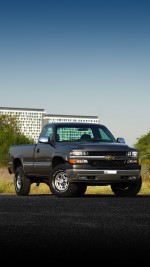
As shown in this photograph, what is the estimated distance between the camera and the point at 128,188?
706 inches

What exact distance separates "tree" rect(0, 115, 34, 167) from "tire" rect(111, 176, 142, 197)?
45.8m

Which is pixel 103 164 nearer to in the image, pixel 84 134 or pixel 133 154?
pixel 133 154

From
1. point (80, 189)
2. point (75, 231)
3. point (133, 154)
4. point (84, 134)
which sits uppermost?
point (84, 134)

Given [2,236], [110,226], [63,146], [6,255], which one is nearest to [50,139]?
[63,146]

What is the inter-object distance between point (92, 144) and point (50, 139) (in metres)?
1.30

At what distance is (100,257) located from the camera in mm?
7051

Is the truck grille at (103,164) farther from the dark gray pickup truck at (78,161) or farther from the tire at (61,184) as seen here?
the tire at (61,184)

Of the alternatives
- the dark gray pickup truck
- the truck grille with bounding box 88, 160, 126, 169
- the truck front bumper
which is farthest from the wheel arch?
the truck grille with bounding box 88, 160, 126, 169

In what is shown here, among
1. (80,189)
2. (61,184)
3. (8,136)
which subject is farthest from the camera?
(8,136)

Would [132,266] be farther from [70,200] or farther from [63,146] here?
[63,146]

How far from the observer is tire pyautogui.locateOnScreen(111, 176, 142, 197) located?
17672 mm

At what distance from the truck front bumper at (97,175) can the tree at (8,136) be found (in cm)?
4716

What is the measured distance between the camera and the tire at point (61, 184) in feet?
54.9

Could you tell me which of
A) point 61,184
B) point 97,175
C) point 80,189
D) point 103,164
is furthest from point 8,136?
point 97,175
